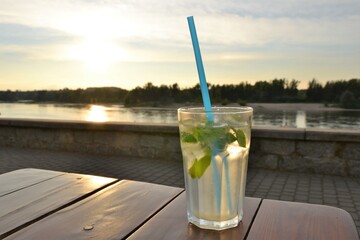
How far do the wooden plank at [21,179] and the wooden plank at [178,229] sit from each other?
1.98 feet

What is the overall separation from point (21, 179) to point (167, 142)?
3.68m

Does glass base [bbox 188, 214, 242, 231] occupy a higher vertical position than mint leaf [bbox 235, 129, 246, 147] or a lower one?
lower

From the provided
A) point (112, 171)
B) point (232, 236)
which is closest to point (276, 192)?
point (112, 171)

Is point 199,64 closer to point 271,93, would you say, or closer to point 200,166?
point 200,166

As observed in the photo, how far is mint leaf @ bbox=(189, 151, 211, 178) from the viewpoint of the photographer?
804mm

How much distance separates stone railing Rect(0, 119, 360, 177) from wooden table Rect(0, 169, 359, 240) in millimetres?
3366

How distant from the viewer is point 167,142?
5000 millimetres

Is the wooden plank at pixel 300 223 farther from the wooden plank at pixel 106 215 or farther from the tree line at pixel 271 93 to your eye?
the tree line at pixel 271 93

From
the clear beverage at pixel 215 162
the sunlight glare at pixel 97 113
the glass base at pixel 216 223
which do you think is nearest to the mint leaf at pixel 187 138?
the clear beverage at pixel 215 162

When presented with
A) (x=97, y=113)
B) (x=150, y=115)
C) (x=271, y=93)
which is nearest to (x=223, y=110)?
(x=150, y=115)

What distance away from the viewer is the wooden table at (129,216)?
2.80 feet

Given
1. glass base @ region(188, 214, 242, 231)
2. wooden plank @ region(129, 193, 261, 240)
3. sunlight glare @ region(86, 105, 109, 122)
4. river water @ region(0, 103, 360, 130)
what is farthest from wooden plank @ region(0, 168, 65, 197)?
sunlight glare @ region(86, 105, 109, 122)

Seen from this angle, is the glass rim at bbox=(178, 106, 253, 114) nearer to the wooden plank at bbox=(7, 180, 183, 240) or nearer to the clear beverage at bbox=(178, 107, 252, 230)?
the clear beverage at bbox=(178, 107, 252, 230)

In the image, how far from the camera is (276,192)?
3586 millimetres
